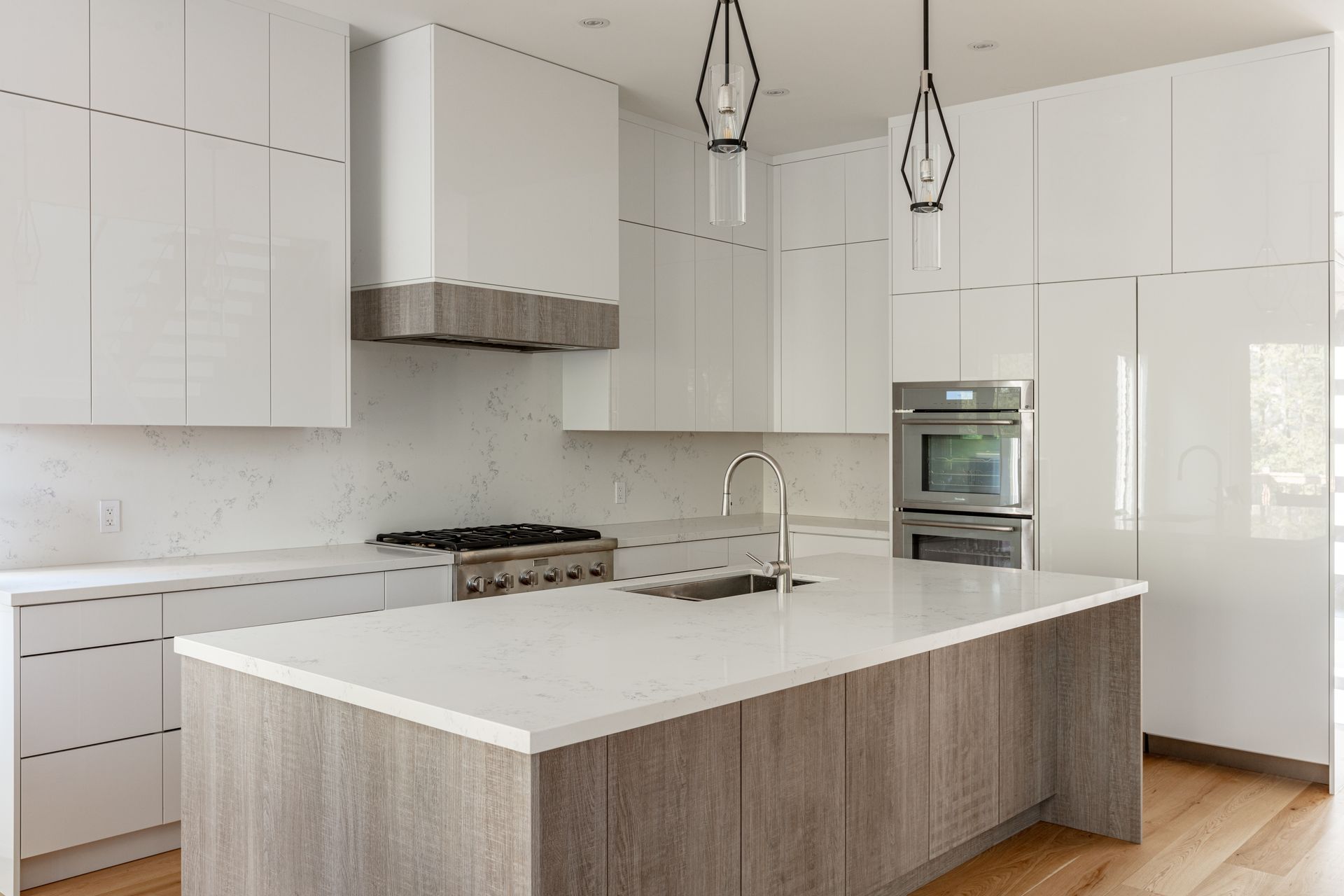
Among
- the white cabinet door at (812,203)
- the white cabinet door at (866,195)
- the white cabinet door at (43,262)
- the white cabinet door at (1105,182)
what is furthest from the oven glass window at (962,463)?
the white cabinet door at (43,262)

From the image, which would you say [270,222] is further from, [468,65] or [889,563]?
[889,563]

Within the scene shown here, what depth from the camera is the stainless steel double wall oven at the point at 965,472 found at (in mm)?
4586

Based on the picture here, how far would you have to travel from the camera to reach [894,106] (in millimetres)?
4793

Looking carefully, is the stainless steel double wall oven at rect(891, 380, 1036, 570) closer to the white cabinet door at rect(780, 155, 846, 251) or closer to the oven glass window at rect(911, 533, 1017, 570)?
the oven glass window at rect(911, 533, 1017, 570)

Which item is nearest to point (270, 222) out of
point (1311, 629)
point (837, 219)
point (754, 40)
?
point (754, 40)

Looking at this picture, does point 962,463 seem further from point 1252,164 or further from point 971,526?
point 1252,164

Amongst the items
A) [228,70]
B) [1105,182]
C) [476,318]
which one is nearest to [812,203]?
[1105,182]

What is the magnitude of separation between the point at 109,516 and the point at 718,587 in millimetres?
2035

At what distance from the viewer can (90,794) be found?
9.98 feet

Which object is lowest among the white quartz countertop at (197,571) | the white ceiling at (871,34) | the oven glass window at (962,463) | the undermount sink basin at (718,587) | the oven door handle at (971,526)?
the undermount sink basin at (718,587)

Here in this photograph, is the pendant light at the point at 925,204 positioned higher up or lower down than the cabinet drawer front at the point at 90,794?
higher up

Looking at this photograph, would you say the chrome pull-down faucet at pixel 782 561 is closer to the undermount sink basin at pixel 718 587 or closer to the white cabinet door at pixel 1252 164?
the undermount sink basin at pixel 718 587

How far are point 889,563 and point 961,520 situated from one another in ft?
4.06

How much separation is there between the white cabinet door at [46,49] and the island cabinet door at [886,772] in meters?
2.75
